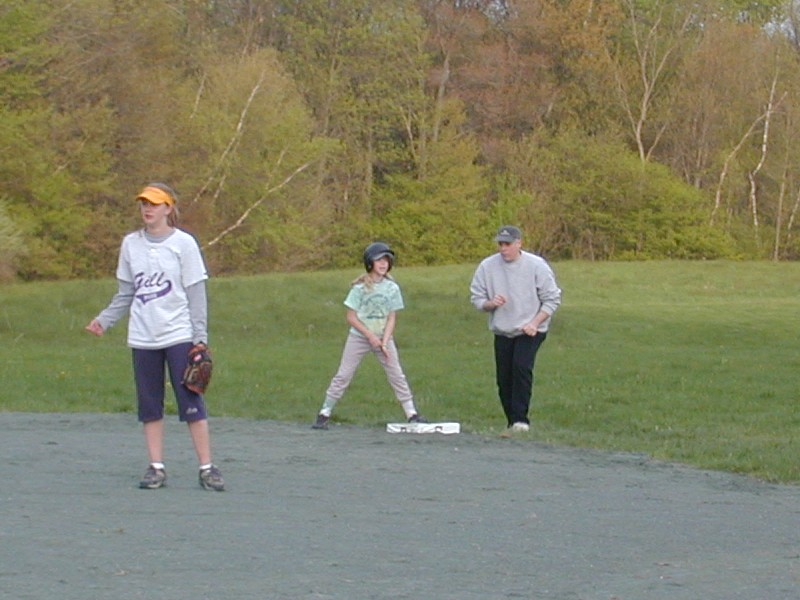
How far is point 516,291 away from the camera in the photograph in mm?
13898

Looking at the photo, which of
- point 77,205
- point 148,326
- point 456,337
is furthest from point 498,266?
point 77,205

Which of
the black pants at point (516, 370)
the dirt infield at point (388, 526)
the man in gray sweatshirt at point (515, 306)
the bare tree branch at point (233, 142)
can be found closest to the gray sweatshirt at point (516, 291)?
the man in gray sweatshirt at point (515, 306)

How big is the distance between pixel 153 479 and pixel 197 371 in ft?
A: 2.66

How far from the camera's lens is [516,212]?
223 ft

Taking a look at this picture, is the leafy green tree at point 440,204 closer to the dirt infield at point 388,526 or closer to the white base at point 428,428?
the white base at point 428,428

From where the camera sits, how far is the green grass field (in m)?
15.7

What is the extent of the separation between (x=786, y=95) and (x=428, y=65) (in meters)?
17.0

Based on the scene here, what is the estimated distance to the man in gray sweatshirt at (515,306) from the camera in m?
13.9

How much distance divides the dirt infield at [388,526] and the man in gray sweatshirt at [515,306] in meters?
1.39

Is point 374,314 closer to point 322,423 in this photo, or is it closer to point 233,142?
point 322,423

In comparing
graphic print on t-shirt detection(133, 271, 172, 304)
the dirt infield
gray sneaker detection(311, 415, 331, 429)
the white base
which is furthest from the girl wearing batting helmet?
graphic print on t-shirt detection(133, 271, 172, 304)

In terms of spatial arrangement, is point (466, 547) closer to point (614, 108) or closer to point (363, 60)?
point (363, 60)

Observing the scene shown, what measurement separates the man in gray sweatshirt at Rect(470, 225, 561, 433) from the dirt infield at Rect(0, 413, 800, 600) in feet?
Answer: 4.58

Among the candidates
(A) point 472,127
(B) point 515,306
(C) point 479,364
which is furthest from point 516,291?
(A) point 472,127
